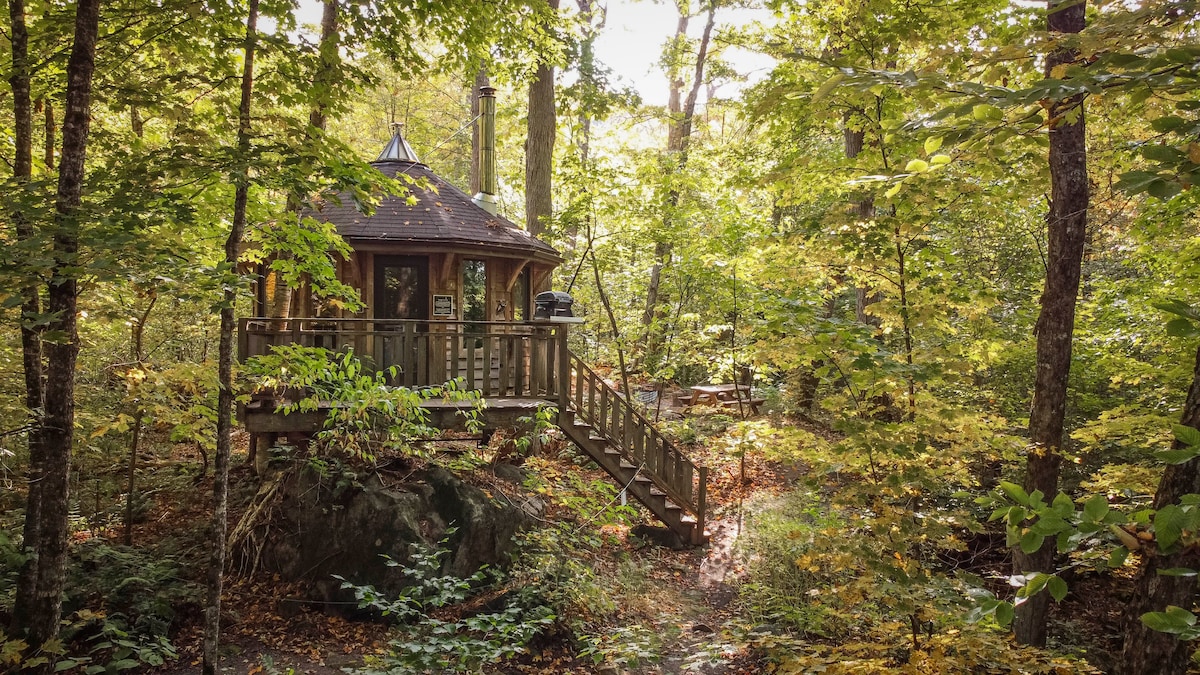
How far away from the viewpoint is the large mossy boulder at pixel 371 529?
6594mm

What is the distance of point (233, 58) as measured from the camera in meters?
4.97

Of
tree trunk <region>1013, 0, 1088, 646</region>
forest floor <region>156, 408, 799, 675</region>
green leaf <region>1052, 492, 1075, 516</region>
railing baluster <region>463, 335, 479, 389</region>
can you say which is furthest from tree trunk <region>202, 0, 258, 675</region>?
tree trunk <region>1013, 0, 1088, 646</region>

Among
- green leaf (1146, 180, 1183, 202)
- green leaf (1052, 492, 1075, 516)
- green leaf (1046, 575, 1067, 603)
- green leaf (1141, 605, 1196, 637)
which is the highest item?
green leaf (1146, 180, 1183, 202)

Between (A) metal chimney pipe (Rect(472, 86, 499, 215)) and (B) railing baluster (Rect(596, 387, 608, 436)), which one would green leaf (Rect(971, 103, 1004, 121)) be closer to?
(B) railing baluster (Rect(596, 387, 608, 436))

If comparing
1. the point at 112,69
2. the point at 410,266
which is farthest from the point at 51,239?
the point at 410,266

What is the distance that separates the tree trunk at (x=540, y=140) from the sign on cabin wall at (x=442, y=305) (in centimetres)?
352

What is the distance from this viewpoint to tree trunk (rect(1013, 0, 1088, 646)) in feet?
16.7

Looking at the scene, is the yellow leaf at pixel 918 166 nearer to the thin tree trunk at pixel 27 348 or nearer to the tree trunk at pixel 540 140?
the thin tree trunk at pixel 27 348

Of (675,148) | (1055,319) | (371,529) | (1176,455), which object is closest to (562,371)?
(371,529)

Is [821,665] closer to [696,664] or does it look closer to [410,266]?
[696,664]

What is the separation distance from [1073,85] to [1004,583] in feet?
26.1

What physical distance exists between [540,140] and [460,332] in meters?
6.47

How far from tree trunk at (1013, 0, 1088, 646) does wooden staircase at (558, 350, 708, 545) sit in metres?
4.40

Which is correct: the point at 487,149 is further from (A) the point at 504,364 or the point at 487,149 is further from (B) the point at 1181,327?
(B) the point at 1181,327
